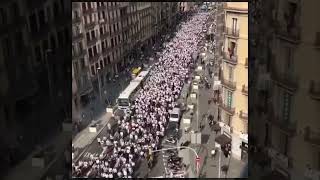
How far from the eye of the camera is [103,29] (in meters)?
13.3

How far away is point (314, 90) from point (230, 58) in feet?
8.99

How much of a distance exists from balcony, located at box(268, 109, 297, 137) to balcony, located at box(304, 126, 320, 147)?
0.37 metres

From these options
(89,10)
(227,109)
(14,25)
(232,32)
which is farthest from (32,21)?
(227,109)

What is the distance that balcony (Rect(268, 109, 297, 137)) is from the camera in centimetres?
1144

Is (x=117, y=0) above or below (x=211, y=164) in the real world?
above

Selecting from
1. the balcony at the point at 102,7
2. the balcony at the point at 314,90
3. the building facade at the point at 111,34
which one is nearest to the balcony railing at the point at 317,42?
the balcony at the point at 314,90

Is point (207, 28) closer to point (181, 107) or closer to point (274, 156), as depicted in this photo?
point (181, 107)

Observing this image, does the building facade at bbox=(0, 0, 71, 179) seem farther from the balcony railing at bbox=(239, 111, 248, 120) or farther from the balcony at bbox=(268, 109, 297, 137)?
the balcony at bbox=(268, 109, 297, 137)

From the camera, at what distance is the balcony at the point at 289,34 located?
427 inches

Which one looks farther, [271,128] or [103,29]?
[103,29]

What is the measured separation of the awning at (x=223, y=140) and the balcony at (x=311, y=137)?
2.31 meters

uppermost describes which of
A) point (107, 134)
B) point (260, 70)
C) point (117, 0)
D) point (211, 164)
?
point (117, 0)

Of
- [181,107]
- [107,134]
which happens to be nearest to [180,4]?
[181,107]

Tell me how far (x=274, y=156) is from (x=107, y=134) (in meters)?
4.53
